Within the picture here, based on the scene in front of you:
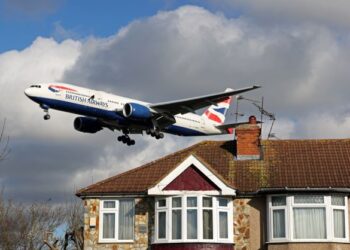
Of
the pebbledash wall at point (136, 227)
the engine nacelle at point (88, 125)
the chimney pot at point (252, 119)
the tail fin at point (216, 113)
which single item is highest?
the tail fin at point (216, 113)

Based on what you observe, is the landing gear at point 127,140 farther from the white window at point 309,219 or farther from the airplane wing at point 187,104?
the white window at point 309,219

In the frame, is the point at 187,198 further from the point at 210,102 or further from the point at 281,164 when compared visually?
the point at 210,102

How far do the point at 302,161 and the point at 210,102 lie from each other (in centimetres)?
1219

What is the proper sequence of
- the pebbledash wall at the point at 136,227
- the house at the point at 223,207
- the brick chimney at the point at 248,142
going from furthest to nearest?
the brick chimney at the point at 248,142
the pebbledash wall at the point at 136,227
the house at the point at 223,207

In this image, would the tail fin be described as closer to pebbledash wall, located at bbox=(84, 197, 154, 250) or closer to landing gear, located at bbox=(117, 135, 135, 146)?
landing gear, located at bbox=(117, 135, 135, 146)

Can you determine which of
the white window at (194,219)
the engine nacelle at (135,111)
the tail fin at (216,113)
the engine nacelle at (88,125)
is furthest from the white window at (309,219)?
the tail fin at (216,113)

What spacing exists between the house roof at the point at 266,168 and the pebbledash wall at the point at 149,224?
563 mm

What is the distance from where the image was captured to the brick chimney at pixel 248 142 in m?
33.2

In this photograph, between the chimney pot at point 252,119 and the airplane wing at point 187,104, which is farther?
the airplane wing at point 187,104

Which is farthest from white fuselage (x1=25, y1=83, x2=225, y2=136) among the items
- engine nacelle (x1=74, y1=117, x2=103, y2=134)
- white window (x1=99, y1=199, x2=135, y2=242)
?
white window (x1=99, y1=199, x2=135, y2=242)

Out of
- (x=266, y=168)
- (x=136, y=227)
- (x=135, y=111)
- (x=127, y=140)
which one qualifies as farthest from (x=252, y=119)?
(x=127, y=140)

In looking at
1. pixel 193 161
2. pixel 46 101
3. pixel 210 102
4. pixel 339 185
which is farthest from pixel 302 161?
pixel 46 101

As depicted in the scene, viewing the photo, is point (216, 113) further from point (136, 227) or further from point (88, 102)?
point (136, 227)

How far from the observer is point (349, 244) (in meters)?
29.0
